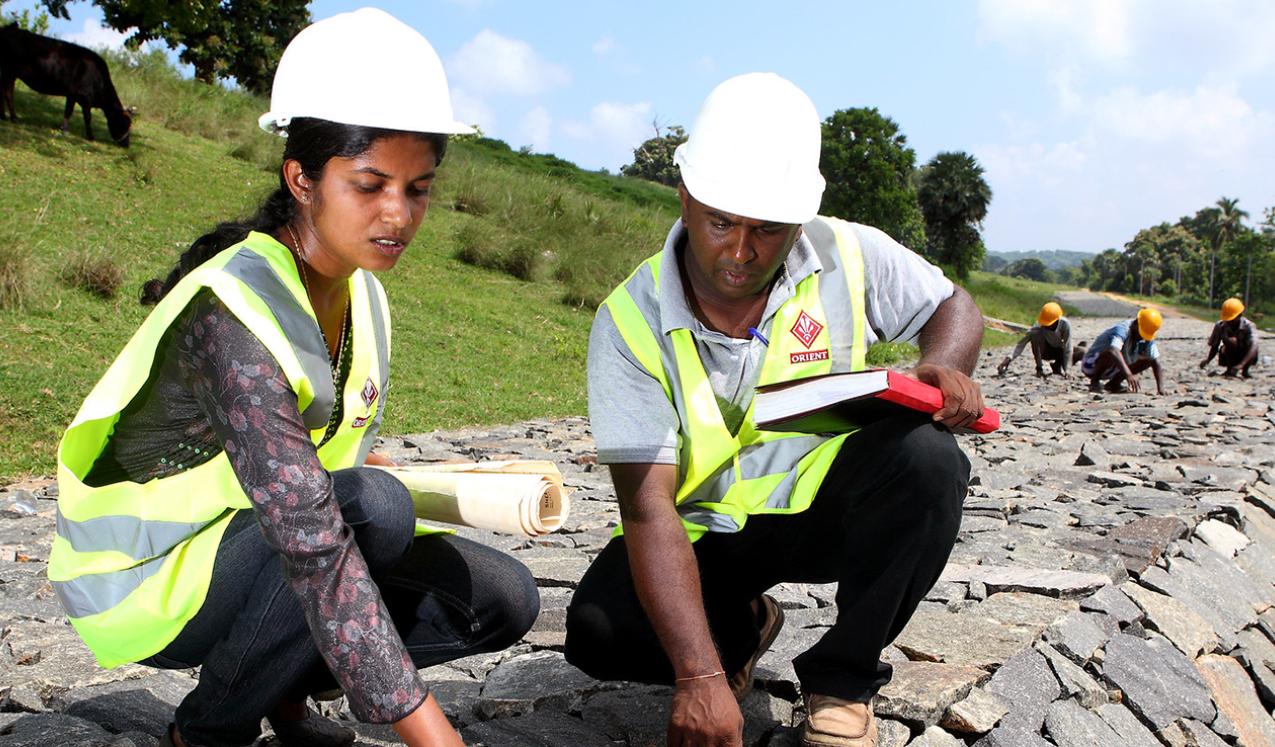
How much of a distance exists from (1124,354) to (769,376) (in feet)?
34.0

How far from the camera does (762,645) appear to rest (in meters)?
2.66

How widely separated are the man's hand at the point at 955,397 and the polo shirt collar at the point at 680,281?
13.6 inches

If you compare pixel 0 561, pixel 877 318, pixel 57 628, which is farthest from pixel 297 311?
pixel 0 561

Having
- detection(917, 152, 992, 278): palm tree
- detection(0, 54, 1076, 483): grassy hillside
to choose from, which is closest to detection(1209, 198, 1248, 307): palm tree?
detection(917, 152, 992, 278): palm tree

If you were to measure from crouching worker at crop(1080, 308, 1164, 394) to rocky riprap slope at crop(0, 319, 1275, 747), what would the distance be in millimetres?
4603

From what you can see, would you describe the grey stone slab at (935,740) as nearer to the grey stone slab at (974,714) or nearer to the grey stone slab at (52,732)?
the grey stone slab at (974,714)

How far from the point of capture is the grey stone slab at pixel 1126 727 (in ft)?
9.64

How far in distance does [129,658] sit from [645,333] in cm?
116

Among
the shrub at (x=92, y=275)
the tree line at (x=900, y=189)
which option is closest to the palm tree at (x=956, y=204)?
the tree line at (x=900, y=189)

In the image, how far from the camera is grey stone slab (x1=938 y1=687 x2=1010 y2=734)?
2541 mm

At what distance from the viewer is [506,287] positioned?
1357 cm

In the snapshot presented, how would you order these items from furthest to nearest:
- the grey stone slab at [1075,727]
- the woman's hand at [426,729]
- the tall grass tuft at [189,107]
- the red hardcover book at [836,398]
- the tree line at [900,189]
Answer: the tree line at [900,189], the tall grass tuft at [189,107], the grey stone slab at [1075,727], the red hardcover book at [836,398], the woman's hand at [426,729]

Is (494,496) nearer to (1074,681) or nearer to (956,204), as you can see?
(1074,681)

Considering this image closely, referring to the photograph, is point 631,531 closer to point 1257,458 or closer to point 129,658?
point 129,658
